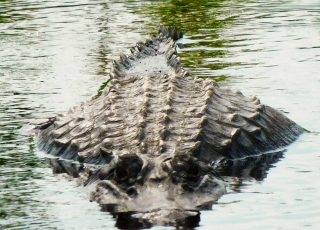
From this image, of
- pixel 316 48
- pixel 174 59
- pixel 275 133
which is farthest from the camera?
pixel 316 48

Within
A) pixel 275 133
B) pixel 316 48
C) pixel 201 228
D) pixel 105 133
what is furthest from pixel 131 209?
pixel 316 48

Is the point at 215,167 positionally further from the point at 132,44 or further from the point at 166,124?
the point at 132,44

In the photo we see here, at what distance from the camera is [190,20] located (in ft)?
72.2

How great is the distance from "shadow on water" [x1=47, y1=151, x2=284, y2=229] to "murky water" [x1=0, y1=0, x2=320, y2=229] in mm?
91

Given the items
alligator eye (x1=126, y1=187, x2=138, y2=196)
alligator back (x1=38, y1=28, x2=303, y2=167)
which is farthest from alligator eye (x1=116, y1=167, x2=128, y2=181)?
alligator eye (x1=126, y1=187, x2=138, y2=196)

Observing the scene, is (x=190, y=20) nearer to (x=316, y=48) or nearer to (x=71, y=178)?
(x=316, y=48)

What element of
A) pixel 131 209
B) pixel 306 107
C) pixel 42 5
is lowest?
pixel 42 5

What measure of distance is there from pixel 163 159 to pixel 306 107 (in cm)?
409

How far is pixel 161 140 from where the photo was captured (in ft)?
35.1

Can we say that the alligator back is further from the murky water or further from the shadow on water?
the murky water

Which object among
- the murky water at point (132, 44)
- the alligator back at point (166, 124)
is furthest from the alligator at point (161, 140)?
the murky water at point (132, 44)

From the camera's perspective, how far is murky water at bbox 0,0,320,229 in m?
9.27

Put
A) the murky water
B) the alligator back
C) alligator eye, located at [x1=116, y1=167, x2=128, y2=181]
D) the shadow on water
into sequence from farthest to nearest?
the alligator back → alligator eye, located at [x1=116, y1=167, x2=128, y2=181] → the murky water → the shadow on water

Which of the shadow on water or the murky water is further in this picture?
the murky water
